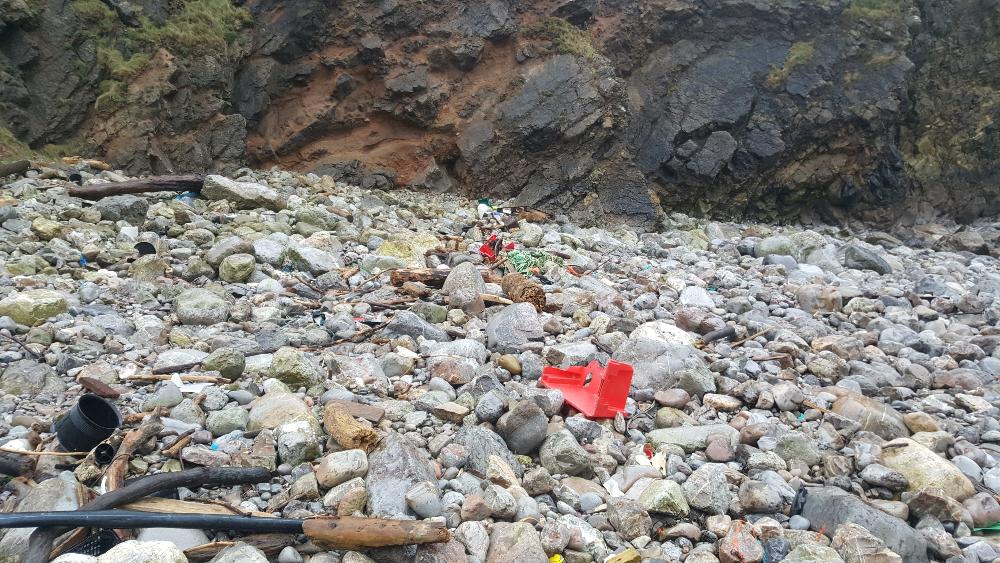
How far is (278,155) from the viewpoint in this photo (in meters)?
8.49

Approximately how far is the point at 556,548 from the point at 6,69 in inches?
278

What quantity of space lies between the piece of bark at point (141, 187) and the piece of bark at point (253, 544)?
470 cm

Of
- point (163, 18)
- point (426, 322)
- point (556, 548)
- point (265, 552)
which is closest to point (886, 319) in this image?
point (426, 322)

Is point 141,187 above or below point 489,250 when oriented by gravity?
above

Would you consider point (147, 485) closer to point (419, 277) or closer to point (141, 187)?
point (419, 277)

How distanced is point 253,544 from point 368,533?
33cm

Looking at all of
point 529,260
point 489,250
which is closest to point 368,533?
point 529,260

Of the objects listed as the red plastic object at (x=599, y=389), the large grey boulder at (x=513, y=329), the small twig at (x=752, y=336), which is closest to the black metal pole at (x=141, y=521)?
the red plastic object at (x=599, y=389)

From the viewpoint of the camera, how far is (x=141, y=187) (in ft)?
18.6

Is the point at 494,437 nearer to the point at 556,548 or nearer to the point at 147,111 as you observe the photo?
the point at 556,548

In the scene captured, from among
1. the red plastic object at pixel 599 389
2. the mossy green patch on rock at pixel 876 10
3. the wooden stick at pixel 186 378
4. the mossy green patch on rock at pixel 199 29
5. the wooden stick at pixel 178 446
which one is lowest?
the red plastic object at pixel 599 389

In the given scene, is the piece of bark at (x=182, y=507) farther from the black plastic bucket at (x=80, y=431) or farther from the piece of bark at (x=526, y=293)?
the piece of bark at (x=526, y=293)

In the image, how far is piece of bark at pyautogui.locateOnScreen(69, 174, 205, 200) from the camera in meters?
5.41

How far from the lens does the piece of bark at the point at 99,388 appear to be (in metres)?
2.53
